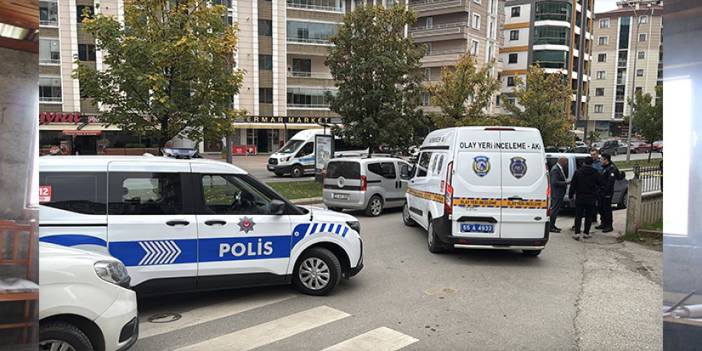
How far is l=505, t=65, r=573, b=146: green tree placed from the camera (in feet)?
89.1

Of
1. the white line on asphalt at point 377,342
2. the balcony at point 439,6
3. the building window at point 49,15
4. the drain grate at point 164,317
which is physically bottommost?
the drain grate at point 164,317

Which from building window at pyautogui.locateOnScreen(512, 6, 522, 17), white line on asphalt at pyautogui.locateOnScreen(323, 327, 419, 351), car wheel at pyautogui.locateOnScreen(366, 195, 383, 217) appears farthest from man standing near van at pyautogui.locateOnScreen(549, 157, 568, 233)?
building window at pyautogui.locateOnScreen(512, 6, 522, 17)

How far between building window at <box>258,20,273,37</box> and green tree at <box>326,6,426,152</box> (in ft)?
90.4

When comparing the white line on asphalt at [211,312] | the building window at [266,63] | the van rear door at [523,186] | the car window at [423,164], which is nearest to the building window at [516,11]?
the building window at [266,63]

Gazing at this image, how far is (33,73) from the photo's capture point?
9.87 ft

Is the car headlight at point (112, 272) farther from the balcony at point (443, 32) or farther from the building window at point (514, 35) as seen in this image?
the building window at point (514, 35)

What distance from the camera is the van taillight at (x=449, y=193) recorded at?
309 inches

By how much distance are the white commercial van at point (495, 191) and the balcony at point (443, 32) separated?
43.7 meters

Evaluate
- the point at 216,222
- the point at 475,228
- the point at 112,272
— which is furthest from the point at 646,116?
the point at 112,272

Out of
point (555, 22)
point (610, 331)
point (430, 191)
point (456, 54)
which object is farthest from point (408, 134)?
point (555, 22)

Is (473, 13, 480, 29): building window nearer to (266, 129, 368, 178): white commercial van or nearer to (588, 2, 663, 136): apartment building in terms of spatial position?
(588, 2, 663, 136): apartment building

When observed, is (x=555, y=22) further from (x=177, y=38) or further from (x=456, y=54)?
(x=177, y=38)

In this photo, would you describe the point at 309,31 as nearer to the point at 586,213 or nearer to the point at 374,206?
the point at 374,206

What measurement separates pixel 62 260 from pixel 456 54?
5080 cm
